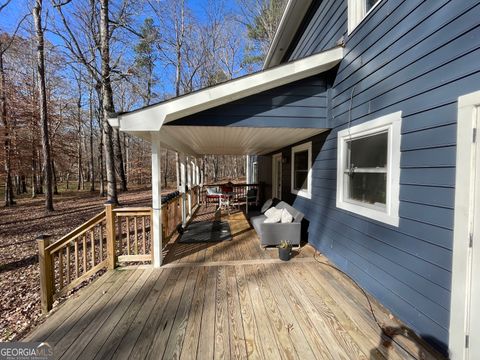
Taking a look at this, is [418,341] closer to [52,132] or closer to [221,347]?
[221,347]

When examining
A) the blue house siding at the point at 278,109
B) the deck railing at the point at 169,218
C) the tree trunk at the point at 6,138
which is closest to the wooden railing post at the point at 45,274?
the deck railing at the point at 169,218

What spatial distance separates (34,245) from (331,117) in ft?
22.9

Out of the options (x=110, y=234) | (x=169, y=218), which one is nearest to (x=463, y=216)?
(x=110, y=234)

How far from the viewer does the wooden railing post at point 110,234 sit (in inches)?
126

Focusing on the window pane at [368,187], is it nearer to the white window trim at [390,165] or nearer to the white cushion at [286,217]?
the white window trim at [390,165]

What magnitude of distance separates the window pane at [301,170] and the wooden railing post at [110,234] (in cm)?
370

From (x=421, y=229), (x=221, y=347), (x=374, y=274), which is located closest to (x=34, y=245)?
(x=221, y=347)

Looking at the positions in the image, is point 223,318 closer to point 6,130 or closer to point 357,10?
point 357,10

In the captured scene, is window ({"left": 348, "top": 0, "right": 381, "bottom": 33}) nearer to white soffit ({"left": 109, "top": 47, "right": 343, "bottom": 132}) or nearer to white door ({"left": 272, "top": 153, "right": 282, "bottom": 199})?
white soffit ({"left": 109, "top": 47, "right": 343, "bottom": 132})

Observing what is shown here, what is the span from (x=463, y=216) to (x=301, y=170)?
137 inches

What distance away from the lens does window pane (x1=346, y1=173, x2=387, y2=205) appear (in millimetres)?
2482

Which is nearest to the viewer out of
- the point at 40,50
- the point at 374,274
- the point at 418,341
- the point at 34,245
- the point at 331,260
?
the point at 418,341

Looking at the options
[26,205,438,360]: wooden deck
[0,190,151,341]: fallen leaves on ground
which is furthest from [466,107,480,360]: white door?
[0,190,151,341]: fallen leaves on ground

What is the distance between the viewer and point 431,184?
1819mm
